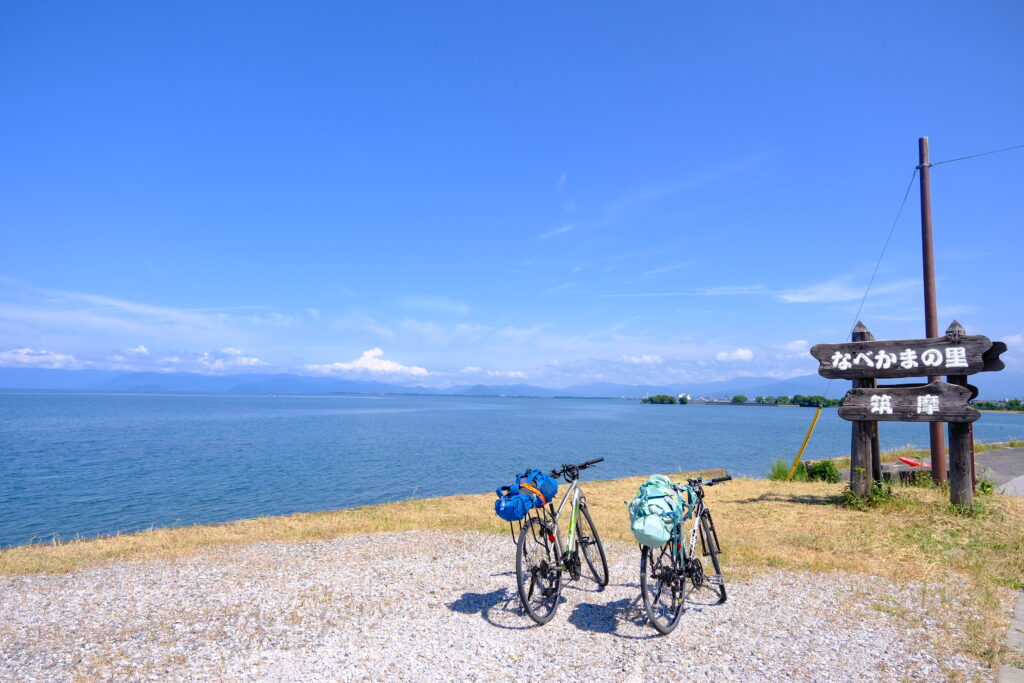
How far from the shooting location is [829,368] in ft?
41.3

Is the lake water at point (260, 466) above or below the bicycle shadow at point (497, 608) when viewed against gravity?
below

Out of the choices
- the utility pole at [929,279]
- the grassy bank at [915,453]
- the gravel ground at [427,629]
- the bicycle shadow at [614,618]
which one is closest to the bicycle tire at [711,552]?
the gravel ground at [427,629]

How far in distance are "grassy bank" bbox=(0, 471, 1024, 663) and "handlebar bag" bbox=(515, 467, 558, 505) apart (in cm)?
317

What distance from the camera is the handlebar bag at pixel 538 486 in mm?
6367

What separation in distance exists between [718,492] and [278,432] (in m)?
50.9

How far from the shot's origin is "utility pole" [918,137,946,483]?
44.4ft

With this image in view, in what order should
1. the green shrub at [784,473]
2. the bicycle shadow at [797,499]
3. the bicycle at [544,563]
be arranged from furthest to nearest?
the green shrub at [784,473]
the bicycle shadow at [797,499]
the bicycle at [544,563]

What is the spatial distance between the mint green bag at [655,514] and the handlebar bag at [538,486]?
0.97m

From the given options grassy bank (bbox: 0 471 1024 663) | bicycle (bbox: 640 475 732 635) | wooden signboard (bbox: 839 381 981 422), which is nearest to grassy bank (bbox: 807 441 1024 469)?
grassy bank (bbox: 0 471 1024 663)

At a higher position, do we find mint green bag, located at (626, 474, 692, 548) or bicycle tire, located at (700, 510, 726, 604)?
mint green bag, located at (626, 474, 692, 548)

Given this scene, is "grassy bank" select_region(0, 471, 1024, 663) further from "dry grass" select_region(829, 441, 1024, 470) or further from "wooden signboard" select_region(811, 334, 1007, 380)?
"dry grass" select_region(829, 441, 1024, 470)

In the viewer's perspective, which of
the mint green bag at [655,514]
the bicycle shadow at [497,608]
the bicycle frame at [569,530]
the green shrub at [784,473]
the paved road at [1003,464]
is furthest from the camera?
the green shrub at [784,473]

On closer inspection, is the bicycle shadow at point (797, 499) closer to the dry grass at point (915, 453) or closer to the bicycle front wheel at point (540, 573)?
the bicycle front wheel at point (540, 573)

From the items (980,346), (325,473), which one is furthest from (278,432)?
(980,346)
